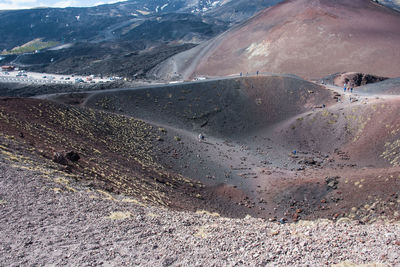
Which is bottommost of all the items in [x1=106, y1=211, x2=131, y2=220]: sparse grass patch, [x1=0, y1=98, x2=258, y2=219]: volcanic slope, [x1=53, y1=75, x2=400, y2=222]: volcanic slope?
[x1=53, y1=75, x2=400, y2=222]: volcanic slope

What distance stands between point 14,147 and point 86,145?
731 centimetres

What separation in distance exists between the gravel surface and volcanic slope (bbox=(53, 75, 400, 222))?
11.3 m

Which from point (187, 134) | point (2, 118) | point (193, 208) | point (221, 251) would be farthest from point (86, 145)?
point (221, 251)

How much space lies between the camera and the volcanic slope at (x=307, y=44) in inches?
2448

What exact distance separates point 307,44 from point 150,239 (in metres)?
71.0

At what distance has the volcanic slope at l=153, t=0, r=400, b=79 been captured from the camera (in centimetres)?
6219

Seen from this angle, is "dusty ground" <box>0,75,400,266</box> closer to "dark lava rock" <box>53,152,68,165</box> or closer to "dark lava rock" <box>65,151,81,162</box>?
"dark lava rock" <box>53,152,68,165</box>

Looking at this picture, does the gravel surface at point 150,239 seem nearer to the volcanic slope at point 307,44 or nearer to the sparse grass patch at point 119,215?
the sparse grass patch at point 119,215

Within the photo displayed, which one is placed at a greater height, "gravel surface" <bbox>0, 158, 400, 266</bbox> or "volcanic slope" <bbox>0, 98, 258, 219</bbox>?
"gravel surface" <bbox>0, 158, 400, 266</bbox>

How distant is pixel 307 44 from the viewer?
69.1 meters

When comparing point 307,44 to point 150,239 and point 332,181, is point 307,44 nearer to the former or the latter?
point 332,181

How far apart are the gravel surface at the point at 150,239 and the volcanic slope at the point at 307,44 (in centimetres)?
5713

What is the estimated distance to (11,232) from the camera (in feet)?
30.3

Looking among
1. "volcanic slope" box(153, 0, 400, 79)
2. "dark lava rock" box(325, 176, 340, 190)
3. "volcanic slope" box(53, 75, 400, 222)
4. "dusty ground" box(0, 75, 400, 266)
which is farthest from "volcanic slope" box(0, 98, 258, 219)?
"volcanic slope" box(153, 0, 400, 79)
